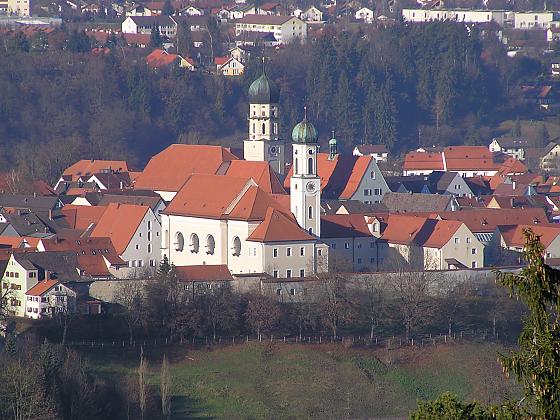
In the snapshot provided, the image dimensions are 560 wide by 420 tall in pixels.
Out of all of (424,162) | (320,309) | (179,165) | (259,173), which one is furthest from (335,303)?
(424,162)

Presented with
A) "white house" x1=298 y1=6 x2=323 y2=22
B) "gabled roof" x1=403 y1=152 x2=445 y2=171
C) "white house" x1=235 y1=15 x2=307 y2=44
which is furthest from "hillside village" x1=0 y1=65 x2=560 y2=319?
"white house" x1=298 y1=6 x2=323 y2=22

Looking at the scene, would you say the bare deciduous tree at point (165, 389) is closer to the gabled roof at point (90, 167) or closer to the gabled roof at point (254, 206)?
the gabled roof at point (254, 206)

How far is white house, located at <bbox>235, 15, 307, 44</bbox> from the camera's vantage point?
11218cm

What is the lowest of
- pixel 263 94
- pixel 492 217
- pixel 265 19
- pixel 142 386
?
pixel 142 386

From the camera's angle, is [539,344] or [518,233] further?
[518,233]

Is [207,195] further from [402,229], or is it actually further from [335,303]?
[335,303]

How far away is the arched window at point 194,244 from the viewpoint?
47.8 m

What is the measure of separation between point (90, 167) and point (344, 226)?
61.3ft

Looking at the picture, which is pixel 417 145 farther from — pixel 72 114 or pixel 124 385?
pixel 124 385

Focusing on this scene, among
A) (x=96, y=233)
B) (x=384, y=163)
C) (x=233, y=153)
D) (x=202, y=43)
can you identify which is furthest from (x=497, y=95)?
(x=96, y=233)

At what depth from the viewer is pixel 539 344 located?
1184 centimetres

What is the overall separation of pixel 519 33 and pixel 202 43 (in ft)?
74.1

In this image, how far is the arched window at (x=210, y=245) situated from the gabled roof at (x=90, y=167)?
17598 millimetres

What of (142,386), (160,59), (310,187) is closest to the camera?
(142,386)
